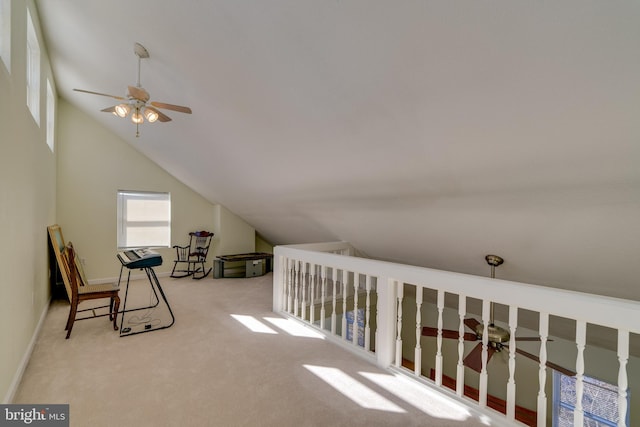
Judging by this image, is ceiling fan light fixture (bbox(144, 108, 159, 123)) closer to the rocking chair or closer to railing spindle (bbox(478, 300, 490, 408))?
railing spindle (bbox(478, 300, 490, 408))

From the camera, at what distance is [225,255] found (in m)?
6.32

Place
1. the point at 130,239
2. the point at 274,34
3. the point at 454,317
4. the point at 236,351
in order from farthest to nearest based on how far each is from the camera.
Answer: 1. the point at 130,239
2. the point at 454,317
3. the point at 236,351
4. the point at 274,34

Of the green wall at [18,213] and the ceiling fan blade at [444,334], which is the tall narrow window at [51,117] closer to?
the green wall at [18,213]

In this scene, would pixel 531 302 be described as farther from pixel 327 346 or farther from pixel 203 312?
pixel 203 312

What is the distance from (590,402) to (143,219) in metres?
7.42

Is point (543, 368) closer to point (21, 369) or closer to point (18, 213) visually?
point (21, 369)

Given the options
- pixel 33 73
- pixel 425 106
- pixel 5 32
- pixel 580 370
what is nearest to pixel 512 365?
pixel 580 370

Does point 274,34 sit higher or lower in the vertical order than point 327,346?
higher

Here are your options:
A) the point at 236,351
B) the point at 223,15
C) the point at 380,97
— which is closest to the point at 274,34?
the point at 223,15

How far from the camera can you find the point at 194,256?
6.03m

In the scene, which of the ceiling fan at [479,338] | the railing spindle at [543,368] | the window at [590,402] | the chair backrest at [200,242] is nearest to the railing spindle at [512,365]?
the railing spindle at [543,368]

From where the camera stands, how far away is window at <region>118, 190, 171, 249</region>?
5535 mm

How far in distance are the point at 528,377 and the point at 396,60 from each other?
480cm

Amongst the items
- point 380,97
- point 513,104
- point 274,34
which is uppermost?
point 274,34
